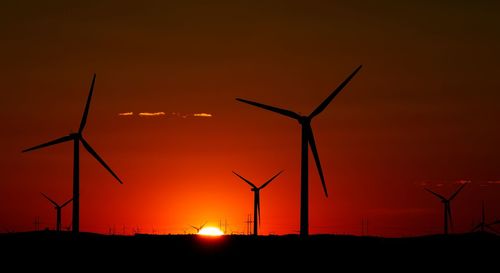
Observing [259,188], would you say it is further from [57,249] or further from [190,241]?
[57,249]

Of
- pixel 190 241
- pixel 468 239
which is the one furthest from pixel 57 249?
pixel 468 239

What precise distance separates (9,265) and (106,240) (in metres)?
15.2

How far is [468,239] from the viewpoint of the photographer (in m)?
99.3

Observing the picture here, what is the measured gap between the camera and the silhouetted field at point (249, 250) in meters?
87.6

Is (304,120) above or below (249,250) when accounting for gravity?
above

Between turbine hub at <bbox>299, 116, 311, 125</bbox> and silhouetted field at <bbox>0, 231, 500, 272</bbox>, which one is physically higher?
turbine hub at <bbox>299, 116, 311, 125</bbox>

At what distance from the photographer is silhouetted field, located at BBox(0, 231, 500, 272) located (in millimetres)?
87625

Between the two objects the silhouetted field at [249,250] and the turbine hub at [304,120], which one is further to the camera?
the turbine hub at [304,120]

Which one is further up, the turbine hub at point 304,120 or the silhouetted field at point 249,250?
the turbine hub at point 304,120

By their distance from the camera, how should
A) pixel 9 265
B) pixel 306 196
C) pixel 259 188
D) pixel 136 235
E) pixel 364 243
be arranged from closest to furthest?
pixel 9 265
pixel 306 196
pixel 364 243
pixel 136 235
pixel 259 188

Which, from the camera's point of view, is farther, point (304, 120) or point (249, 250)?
point (304, 120)

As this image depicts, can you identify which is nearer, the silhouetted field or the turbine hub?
the silhouetted field

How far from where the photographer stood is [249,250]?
3706 inches

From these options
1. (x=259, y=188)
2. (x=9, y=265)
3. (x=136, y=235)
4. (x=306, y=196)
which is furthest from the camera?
(x=259, y=188)
